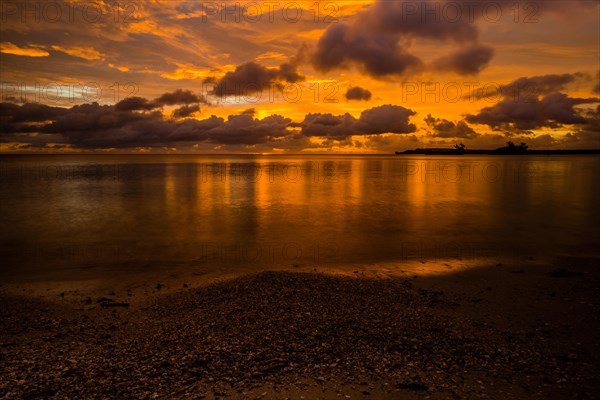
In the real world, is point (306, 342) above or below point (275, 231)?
above

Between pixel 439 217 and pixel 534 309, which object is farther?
pixel 439 217

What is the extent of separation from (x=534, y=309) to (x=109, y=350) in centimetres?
1098

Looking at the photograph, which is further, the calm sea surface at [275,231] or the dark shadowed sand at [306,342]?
the calm sea surface at [275,231]

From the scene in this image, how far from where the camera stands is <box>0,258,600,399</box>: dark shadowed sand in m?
6.59

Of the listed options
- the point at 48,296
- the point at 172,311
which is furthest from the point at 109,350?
the point at 48,296

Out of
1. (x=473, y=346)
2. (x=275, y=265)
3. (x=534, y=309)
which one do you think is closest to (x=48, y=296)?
(x=275, y=265)

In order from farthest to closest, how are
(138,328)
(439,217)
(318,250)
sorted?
(439,217), (318,250), (138,328)

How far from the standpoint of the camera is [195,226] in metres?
26.3

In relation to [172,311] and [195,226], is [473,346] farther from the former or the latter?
[195,226]

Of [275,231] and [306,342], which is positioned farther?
[275,231]

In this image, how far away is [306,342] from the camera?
7969 mm

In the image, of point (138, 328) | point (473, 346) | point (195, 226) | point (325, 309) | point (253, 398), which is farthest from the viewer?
point (195, 226)

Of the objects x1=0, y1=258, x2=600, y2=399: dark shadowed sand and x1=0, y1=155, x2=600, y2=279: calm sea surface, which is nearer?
x1=0, y1=258, x2=600, y2=399: dark shadowed sand

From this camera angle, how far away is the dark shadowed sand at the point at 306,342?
659 cm
